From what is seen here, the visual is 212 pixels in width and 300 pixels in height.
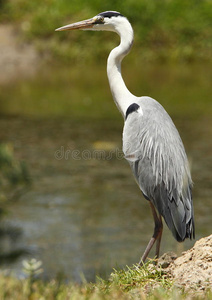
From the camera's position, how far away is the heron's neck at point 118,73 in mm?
4867

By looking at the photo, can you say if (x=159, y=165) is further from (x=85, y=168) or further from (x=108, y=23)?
(x=85, y=168)

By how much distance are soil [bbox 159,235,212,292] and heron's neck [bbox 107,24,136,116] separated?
1.45 m

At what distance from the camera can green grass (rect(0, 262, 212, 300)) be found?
2743mm

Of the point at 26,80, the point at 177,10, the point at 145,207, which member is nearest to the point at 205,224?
the point at 145,207

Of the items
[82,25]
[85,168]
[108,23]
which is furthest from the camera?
[85,168]

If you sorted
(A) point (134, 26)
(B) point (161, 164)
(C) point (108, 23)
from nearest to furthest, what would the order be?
(B) point (161, 164) < (C) point (108, 23) < (A) point (134, 26)

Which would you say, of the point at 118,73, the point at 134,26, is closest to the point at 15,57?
the point at 134,26

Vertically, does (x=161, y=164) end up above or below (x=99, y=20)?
below

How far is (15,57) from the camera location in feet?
→ 57.8

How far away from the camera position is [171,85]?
15.6m

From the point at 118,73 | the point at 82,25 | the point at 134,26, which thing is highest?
the point at 82,25

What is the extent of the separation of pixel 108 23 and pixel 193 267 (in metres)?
2.32

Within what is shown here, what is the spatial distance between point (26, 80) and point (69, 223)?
371 inches

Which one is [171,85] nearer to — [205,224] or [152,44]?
[152,44]
